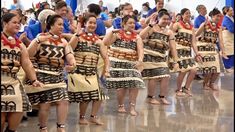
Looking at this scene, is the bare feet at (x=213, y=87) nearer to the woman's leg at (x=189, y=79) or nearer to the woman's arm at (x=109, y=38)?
the woman's leg at (x=189, y=79)

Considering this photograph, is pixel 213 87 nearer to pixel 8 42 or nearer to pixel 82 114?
pixel 82 114

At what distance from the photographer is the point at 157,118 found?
210 inches

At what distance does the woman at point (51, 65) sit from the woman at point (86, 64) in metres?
0.42

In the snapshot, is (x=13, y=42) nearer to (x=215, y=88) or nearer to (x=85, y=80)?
(x=85, y=80)

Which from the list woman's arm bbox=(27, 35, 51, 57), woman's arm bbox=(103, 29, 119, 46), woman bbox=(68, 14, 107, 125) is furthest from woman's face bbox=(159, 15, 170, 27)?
woman's arm bbox=(27, 35, 51, 57)

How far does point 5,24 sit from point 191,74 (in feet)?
12.3

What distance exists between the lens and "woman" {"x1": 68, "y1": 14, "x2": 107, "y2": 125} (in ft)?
15.1

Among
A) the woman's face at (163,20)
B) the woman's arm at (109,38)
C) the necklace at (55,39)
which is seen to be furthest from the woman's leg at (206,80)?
the necklace at (55,39)

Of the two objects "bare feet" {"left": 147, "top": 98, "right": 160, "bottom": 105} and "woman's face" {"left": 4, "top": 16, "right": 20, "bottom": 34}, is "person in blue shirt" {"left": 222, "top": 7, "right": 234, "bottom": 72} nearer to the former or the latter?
"bare feet" {"left": 147, "top": 98, "right": 160, "bottom": 105}

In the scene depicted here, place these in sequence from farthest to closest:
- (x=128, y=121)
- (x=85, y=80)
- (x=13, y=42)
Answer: (x=128, y=121) < (x=85, y=80) < (x=13, y=42)

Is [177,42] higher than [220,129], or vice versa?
[177,42]

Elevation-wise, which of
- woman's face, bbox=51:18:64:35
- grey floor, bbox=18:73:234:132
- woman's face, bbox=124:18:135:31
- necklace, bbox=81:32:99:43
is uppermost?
woman's face, bbox=124:18:135:31

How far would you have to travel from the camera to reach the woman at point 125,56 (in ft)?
17.2

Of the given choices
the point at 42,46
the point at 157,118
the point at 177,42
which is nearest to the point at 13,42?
the point at 42,46
